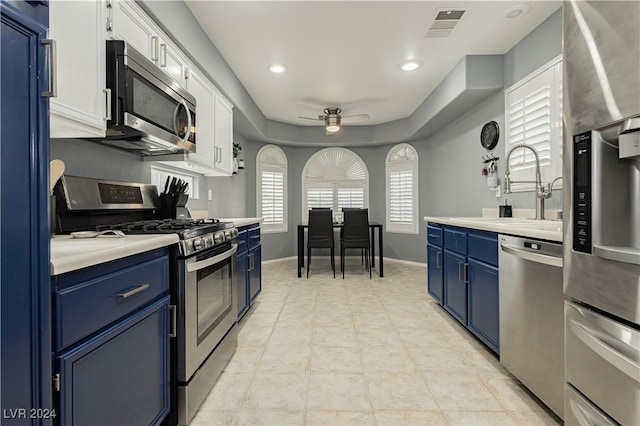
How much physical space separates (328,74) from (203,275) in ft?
9.23

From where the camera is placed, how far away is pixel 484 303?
2.17 metres

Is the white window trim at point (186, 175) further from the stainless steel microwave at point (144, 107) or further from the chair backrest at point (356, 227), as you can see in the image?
the chair backrest at point (356, 227)

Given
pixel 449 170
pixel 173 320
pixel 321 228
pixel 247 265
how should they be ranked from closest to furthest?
pixel 173 320 → pixel 247 265 → pixel 449 170 → pixel 321 228

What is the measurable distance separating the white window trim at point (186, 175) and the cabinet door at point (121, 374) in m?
1.57

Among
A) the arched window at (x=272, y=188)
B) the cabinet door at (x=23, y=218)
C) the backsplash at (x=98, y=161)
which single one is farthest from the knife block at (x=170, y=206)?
the arched window at (x=272, y=188)

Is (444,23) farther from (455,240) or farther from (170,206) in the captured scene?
(170,206)

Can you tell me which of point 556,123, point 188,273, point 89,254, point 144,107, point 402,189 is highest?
point 556,123

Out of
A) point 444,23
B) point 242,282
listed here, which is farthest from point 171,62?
point 444,23

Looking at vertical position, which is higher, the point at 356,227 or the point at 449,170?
the point at 449,170

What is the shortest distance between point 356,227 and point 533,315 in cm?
322

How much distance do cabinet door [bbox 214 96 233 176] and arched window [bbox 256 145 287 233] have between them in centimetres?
231

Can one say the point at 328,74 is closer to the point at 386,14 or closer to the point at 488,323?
the point at 386,14

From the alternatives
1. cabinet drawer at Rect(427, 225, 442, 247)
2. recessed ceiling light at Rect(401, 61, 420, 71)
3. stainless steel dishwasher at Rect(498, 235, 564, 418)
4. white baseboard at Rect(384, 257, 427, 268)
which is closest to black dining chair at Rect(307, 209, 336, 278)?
white baseboard at Rect(384, 257, 427, 268)


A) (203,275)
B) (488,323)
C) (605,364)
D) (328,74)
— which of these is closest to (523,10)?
(328,74)
